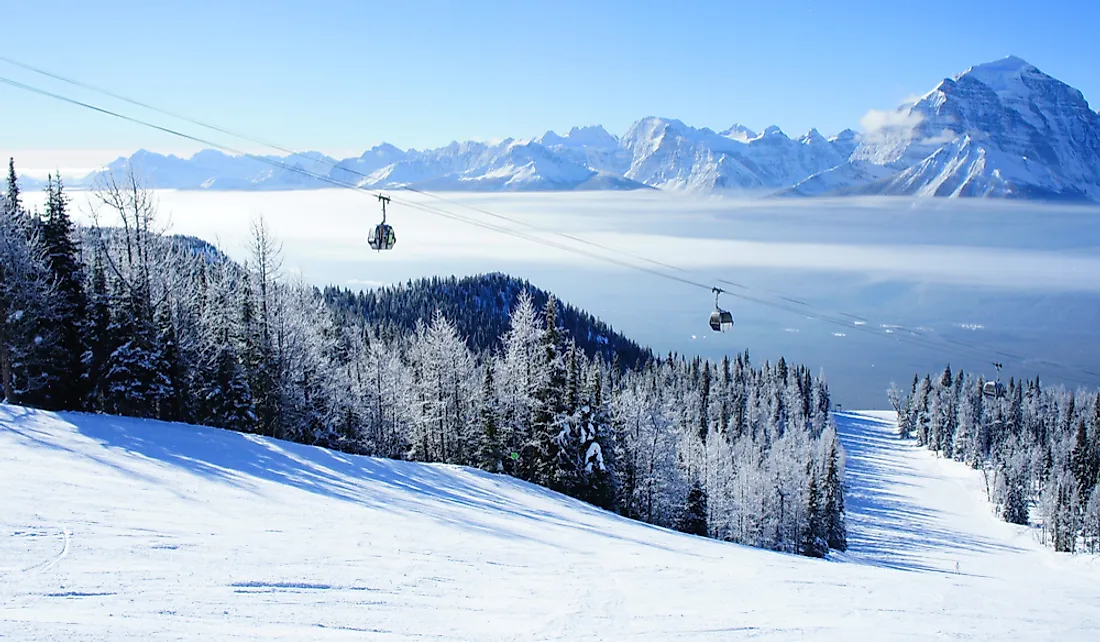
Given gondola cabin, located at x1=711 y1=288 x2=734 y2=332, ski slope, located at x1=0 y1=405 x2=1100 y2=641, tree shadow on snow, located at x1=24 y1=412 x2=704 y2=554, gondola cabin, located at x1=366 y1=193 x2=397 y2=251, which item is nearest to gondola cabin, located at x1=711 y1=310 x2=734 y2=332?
gondola cabin, located at x1=711 y1=288 x2=734 y2=332

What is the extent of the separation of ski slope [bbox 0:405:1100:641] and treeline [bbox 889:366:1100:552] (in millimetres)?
71028

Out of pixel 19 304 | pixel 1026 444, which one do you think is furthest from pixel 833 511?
pixel 1026 444

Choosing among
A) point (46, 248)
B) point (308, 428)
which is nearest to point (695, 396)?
point (308, 428)

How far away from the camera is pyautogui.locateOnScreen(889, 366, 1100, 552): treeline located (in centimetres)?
9769

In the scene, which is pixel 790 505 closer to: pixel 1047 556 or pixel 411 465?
pixel 1047 556

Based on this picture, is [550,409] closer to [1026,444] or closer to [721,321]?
[721,321]

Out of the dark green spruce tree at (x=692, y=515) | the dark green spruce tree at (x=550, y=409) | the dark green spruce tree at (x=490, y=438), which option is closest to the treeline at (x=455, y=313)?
the dark green spruce tree at (x=692, y=515)

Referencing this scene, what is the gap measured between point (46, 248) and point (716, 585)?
33.1 metres

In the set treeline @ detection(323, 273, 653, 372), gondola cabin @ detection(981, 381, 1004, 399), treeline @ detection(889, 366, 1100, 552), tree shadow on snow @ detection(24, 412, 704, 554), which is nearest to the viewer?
tree shadow on snow @ detection(24, 412, 704, 554)

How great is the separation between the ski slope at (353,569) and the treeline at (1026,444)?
71028 millimetres

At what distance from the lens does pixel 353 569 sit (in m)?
12.9

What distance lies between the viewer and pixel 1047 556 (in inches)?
3054

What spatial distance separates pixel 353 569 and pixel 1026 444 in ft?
513

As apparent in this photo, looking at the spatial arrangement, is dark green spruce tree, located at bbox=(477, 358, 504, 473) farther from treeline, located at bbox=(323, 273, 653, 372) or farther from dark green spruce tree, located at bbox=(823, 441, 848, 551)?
treeline, located at bbox=(323, 273, 653, 372)
